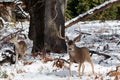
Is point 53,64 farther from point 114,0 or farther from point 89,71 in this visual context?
point 114,0

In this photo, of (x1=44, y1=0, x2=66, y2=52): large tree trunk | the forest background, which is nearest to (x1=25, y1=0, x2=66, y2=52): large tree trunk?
(x1=44, y1=0, x2=66, y2=52): large tree trunk

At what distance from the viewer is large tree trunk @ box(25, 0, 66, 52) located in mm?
11977

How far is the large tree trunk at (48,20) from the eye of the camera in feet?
39.3

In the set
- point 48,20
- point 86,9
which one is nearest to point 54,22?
point 48,20

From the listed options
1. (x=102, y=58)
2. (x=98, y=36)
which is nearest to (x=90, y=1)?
(x=98, y=36)

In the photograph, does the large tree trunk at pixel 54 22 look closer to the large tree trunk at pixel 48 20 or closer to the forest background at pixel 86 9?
the large tree trunk at pixel 48 20

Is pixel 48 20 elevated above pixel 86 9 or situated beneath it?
elevated above

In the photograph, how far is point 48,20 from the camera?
12055 millimetres

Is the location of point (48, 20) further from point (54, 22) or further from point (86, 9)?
point (86, 9)

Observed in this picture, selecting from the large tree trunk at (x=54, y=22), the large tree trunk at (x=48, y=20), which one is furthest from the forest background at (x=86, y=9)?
the large tree trunk at (x=54, y=22)

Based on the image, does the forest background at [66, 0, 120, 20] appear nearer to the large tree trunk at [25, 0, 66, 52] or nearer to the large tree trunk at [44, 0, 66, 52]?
the large tree trunk at [25, 0, 66, 52]

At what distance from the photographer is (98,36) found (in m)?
16.4

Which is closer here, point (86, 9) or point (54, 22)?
point (54, 22)

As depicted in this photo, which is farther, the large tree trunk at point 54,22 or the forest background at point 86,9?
the forest background at point 86,9
